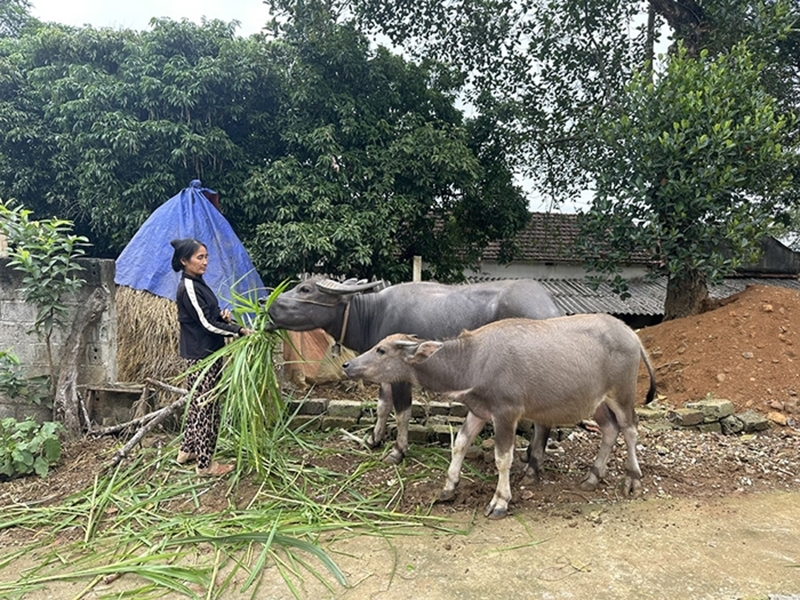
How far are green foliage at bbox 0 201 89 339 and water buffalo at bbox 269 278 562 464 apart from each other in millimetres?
2007

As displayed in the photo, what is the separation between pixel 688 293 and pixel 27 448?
813 cm

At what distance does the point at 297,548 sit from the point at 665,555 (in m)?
2.16

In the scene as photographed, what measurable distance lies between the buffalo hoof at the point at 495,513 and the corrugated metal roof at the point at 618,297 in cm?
905

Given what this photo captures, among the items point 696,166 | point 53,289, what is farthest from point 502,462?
point 696,166

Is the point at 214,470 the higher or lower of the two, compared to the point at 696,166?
lower

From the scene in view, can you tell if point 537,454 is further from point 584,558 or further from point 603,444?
point 584,558

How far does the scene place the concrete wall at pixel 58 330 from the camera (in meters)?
5.00

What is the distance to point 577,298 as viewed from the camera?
539 inches

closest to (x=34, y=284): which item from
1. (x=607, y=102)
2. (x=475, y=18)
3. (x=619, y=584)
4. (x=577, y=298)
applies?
(x=619, y=584)

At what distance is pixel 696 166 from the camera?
6.46 m

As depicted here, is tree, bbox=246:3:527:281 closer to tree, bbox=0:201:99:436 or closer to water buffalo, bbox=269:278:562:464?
Result: water buffalo, bbox=269:278:562:464

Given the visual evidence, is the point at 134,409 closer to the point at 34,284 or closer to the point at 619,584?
the point at 34,284

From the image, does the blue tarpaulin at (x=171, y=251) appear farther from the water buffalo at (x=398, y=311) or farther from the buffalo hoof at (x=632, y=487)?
the buffalo hoof at (x=632, y=487)

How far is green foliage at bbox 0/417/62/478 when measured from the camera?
159 inches
